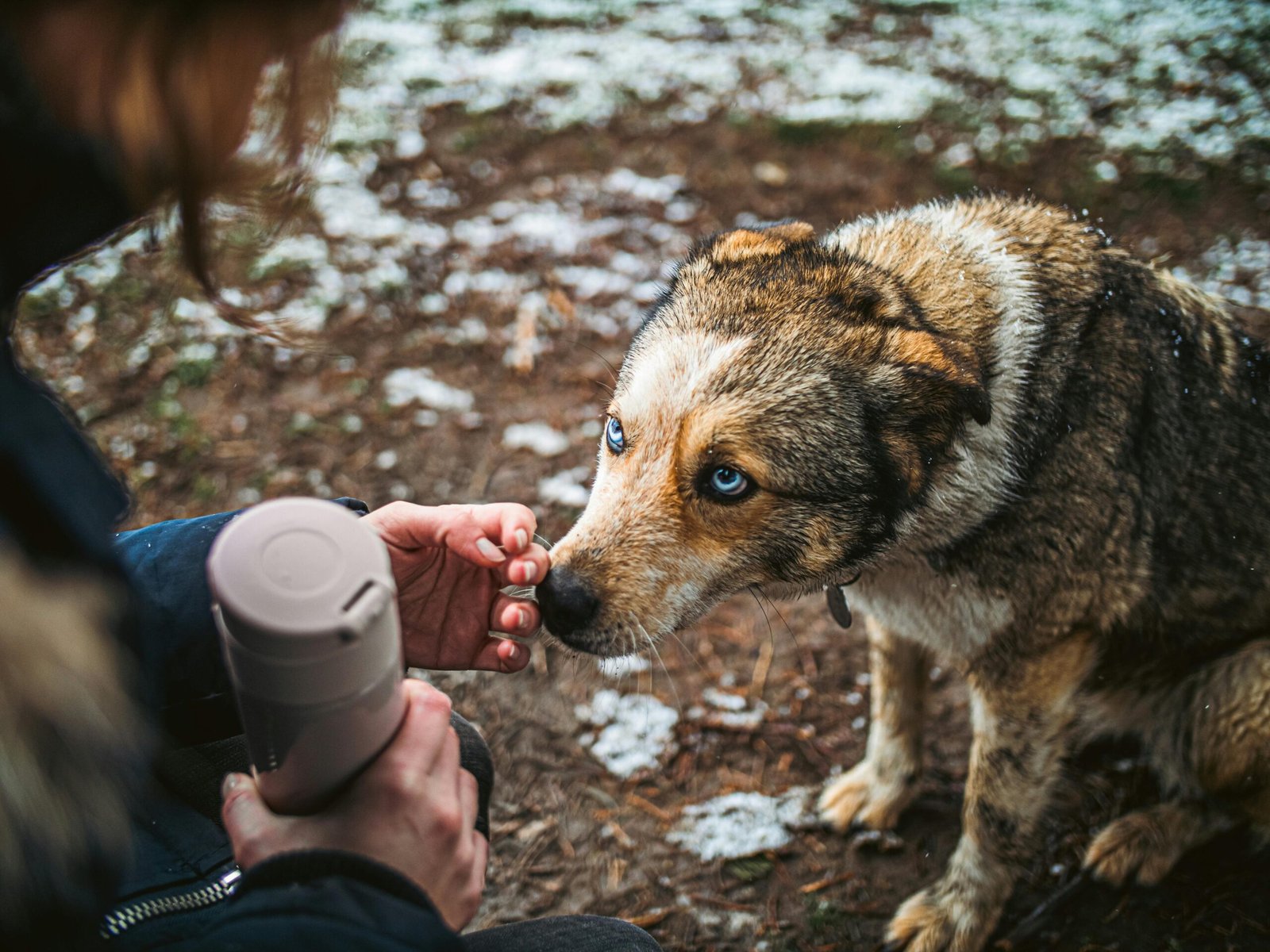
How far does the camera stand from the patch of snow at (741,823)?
345 centimetres

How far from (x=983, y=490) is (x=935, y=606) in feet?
1.41

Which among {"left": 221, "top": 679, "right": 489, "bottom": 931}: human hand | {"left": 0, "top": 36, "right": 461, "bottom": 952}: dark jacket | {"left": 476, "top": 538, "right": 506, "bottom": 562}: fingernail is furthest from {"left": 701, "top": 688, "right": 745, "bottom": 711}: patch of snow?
{"left": 221, "top": 679, "right": 489, "bottom": 931}: human hand

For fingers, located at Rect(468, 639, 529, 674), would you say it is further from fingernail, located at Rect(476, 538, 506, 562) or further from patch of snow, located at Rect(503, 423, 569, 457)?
patch of snow, located at Rect(503, 423, 569, 457)

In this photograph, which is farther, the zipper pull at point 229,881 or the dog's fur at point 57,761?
the zipper pull at point 229,881

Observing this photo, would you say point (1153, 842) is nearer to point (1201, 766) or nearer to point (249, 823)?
point (1201, 766)

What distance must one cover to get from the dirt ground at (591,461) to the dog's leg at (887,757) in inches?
4.7

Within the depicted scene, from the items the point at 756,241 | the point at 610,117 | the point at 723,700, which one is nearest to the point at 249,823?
the point at 756,241

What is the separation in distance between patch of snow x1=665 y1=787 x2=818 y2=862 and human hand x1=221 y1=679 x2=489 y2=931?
207 cm

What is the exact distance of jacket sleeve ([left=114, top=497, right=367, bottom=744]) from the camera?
2102 mm

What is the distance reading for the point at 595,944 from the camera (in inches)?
78.4

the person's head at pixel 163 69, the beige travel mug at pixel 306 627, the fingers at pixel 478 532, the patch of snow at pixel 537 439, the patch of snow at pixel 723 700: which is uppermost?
the person's head at pixel 163 69

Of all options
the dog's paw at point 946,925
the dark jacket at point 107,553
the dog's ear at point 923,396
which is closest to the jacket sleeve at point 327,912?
the dark jacket at point 107,553

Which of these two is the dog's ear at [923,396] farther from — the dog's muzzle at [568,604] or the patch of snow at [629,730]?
the patch of snow at [629,730]

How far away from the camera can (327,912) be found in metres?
1.37
